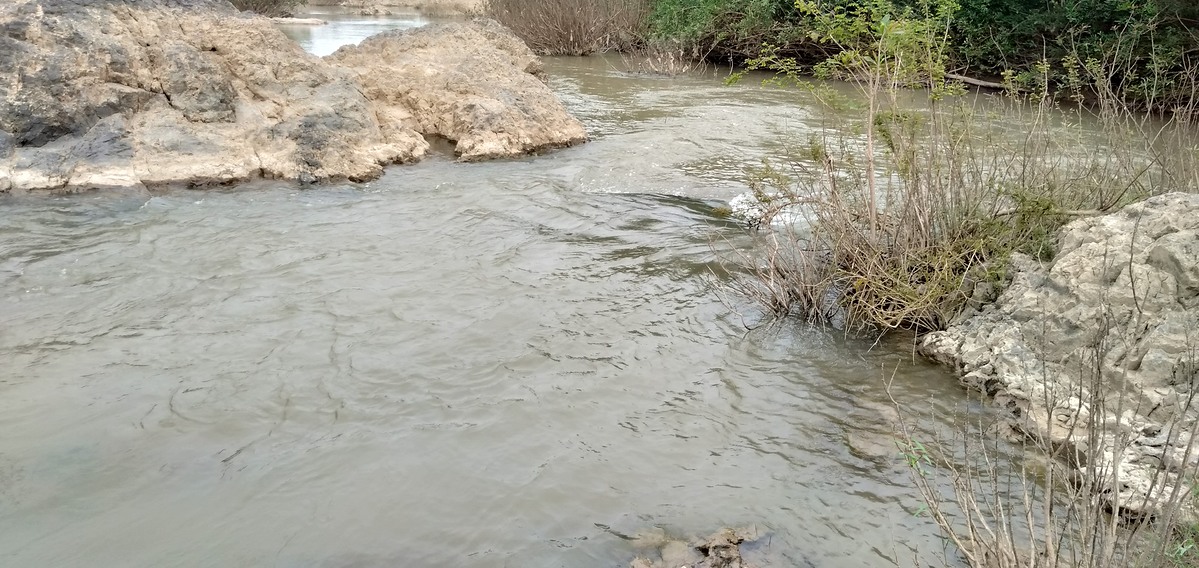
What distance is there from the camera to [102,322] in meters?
5.12

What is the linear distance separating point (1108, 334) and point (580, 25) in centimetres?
1739

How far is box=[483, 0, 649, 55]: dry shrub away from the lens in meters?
20.0

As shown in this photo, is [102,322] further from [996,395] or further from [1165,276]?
[1165,276]

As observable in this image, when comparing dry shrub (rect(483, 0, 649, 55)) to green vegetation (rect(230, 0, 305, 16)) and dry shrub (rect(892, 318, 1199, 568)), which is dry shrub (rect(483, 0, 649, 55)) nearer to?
green vegetation (rect(230, 0, 305, 16))

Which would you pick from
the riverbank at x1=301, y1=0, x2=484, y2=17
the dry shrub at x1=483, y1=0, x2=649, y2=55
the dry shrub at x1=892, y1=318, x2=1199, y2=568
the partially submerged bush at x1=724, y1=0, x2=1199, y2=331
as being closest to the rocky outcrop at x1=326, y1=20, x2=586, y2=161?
the partially submerged bush at x1=724, y1=0, x2=1199, y2=331

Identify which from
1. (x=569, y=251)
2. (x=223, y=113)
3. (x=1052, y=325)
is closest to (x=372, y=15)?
(x=223, y=113)

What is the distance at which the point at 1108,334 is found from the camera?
158 inches

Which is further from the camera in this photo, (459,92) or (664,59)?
(664,59)

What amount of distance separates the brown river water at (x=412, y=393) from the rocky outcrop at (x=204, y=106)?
0.56 metres

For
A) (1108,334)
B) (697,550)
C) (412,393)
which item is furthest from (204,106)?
(1108,334)

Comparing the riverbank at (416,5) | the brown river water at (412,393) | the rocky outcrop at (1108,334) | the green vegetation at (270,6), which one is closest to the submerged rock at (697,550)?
the brown river water at (412,393)

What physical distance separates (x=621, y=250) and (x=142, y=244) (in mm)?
3595

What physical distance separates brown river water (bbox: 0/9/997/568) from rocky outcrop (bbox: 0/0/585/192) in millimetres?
562

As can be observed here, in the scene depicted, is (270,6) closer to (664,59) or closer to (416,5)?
(416,5)
